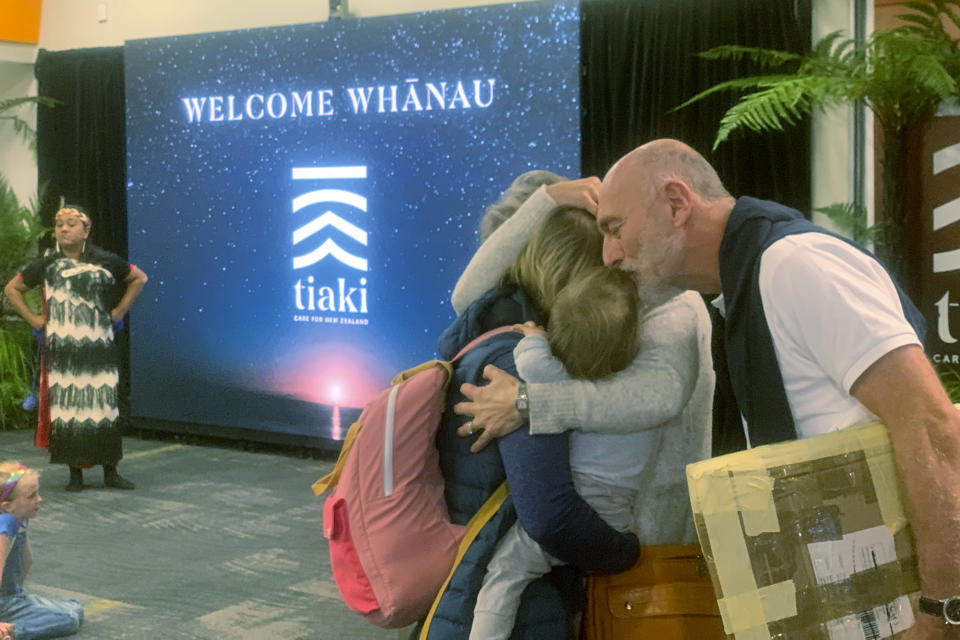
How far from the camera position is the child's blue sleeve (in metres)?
3.58

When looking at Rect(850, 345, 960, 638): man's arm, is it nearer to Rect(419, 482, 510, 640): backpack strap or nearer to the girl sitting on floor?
Rect(419, 482, 510, 640): backpack strap

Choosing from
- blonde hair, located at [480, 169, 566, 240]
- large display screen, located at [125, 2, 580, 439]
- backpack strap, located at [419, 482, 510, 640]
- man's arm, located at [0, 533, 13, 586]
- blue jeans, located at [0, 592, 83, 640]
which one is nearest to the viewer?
backpack strap, located at [419, 482, 510, 640]

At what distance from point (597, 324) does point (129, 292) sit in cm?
487

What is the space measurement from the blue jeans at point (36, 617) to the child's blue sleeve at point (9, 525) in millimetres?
335

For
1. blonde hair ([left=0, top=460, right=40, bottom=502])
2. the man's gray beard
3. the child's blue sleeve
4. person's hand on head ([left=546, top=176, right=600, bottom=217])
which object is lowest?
the child's blue sleeve

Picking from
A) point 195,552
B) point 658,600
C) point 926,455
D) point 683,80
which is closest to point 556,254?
point 658,600

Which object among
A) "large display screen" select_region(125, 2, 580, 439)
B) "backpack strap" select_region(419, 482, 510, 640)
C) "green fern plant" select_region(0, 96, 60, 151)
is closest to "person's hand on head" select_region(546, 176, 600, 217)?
"backpack strap" select_region(419, 482, 510, 640)

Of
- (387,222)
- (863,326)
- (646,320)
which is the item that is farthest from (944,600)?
(387,222)

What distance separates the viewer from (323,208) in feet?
22.8

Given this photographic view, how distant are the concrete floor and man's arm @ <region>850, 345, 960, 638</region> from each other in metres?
2.79

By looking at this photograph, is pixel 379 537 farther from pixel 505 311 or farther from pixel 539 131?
pixel 539 131

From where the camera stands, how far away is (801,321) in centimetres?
143

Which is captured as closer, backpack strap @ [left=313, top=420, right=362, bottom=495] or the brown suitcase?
the brown suitcase

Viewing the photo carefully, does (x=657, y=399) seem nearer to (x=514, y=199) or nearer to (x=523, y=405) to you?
(x=523, y=405)
